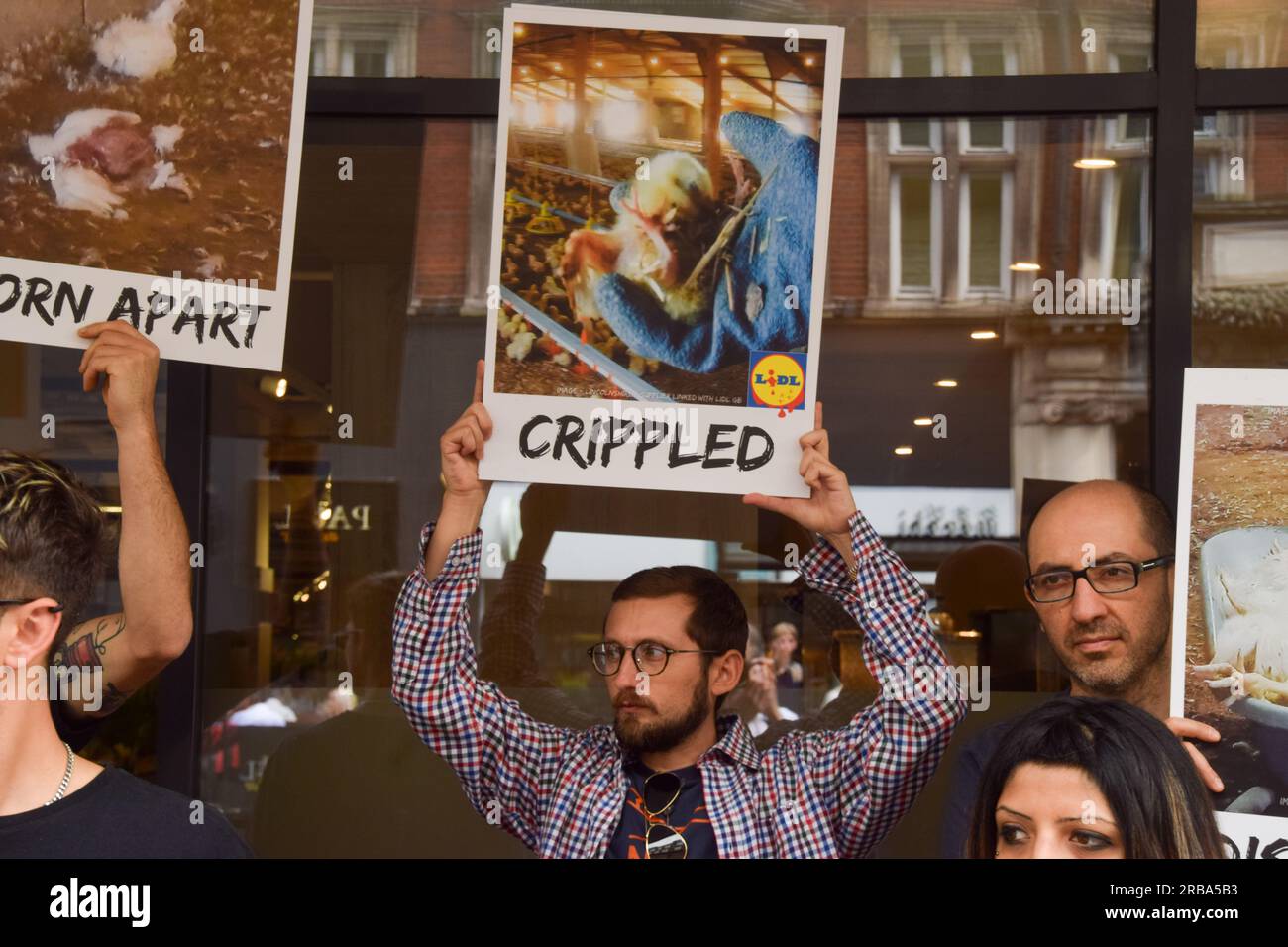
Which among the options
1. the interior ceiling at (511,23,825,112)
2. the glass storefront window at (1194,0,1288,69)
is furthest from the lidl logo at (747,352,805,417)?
the glass storefront window at (1194,0,1288,69)

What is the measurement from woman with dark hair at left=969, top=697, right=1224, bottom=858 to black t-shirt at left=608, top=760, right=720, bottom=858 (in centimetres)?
60

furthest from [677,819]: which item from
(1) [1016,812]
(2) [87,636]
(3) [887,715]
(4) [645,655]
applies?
(2) [87,636]

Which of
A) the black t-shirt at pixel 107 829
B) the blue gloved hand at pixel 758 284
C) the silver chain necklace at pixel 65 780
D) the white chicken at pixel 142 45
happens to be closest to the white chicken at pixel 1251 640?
the blue gloved hand at pixel 758 284

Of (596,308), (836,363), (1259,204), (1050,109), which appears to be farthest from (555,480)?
(1259,204)

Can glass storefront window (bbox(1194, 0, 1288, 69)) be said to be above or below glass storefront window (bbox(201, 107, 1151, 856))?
above

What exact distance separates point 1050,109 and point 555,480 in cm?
156

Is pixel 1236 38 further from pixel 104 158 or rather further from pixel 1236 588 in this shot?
pixel 104 158

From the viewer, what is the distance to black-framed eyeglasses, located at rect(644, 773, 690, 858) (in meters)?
2.79

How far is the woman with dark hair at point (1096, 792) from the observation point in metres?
2.29

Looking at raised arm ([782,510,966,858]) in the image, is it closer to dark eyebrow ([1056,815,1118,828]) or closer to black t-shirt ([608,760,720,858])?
black t-shirt ([608,760,720,858])

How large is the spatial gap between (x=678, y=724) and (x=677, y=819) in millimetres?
179

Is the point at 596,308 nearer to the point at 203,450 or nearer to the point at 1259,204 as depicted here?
the point at 203,450

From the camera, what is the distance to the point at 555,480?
2.81 meters

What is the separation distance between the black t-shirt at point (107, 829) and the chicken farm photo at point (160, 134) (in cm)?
100
